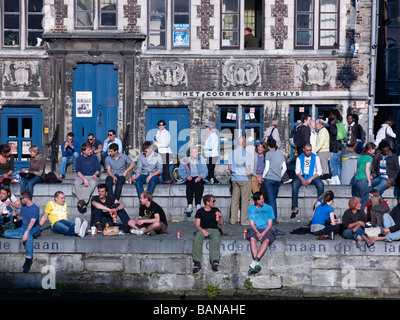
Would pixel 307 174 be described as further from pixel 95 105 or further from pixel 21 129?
pixel 21 129

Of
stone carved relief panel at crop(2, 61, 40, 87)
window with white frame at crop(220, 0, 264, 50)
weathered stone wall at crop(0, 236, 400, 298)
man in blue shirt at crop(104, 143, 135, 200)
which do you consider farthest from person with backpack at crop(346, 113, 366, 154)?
stone carved relief panel at crop(2, 61, 40, 87)

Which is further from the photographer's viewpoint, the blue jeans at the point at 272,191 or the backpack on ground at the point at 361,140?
the backpack on ground at the point at 361,140

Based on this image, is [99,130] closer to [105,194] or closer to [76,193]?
[76,193]

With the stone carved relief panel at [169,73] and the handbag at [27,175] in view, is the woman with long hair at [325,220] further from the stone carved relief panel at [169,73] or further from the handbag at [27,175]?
the stone carved relief panel at [169,73]

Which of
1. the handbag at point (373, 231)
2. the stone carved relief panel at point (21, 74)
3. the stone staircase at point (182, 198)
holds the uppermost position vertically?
the stone carved relief panel at point (21, 74)

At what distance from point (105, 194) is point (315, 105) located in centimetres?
973

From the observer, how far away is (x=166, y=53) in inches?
950

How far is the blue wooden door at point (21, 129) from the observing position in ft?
79.9

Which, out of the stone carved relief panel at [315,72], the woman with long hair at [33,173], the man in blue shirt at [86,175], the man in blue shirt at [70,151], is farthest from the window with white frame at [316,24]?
the woman with long hair at [33,173]

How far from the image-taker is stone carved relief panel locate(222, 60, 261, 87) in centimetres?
2412

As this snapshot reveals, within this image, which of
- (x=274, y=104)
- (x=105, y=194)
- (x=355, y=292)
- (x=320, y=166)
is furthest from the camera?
(x=274, y=104)

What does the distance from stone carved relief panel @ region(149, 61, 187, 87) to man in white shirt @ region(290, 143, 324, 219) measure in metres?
7.21

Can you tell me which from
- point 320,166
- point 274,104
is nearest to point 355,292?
point 320,166

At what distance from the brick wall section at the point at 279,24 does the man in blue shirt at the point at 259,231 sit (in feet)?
32.1
